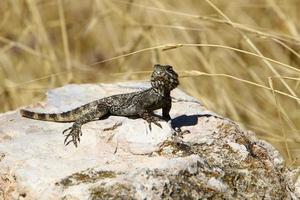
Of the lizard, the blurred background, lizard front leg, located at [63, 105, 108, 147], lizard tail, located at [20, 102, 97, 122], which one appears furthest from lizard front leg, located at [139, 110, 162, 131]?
the blurred background

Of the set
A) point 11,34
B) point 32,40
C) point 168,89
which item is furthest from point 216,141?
point 32,40

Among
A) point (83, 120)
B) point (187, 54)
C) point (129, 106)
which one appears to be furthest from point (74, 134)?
point (187, 54)

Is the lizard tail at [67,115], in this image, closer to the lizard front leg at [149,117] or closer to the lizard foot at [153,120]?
the lizard front leg at [149,117]

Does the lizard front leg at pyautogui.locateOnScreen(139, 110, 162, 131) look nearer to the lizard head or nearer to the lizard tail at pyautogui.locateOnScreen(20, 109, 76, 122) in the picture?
the lizard head

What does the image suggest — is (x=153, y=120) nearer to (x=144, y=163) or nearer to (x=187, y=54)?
(x=144, y=163)

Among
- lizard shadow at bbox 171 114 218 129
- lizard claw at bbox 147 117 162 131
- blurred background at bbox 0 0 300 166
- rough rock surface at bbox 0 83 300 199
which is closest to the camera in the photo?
rough rock surface at bbox 0 83 300 199

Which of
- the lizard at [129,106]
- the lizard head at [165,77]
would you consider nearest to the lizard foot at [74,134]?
the lizard at [129,106]

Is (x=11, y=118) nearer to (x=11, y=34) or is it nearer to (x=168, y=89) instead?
(x=168, y=89)
